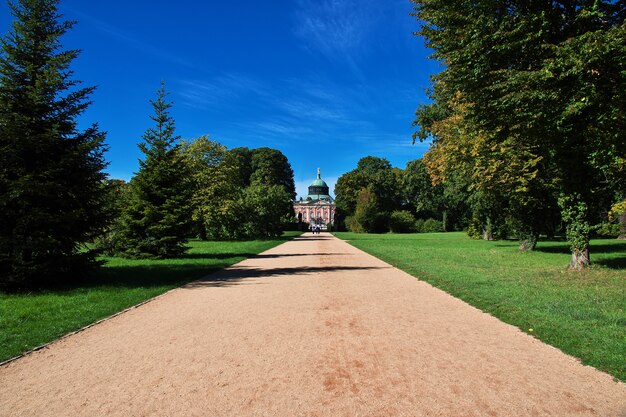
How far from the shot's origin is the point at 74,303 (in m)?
8.23

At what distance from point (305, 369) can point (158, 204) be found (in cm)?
1661

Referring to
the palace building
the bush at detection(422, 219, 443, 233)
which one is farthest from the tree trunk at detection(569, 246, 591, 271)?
the palace building

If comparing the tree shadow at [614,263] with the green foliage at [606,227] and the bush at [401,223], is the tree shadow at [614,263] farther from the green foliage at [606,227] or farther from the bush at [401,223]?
the bush at [401,223]

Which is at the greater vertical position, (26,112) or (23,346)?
(26,112)

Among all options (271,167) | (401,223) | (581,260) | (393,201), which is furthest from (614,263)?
(271,167)

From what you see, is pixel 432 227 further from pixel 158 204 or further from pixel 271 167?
pixel 158 204

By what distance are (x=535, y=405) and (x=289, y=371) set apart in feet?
7.82

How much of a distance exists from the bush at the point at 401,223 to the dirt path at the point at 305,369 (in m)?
62.2

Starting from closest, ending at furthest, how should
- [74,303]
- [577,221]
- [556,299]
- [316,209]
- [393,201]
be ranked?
[74,303] → [556,299] → [577,221] → [393,201] → [316,209]

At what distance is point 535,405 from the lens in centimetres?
358

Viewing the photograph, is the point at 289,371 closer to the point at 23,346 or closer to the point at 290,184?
the point at 23,346

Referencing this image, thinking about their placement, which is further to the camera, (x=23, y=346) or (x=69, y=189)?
(x=69, y=189)

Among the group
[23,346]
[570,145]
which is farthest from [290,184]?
[23,346]

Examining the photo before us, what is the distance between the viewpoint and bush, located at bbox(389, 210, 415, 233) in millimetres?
69000
